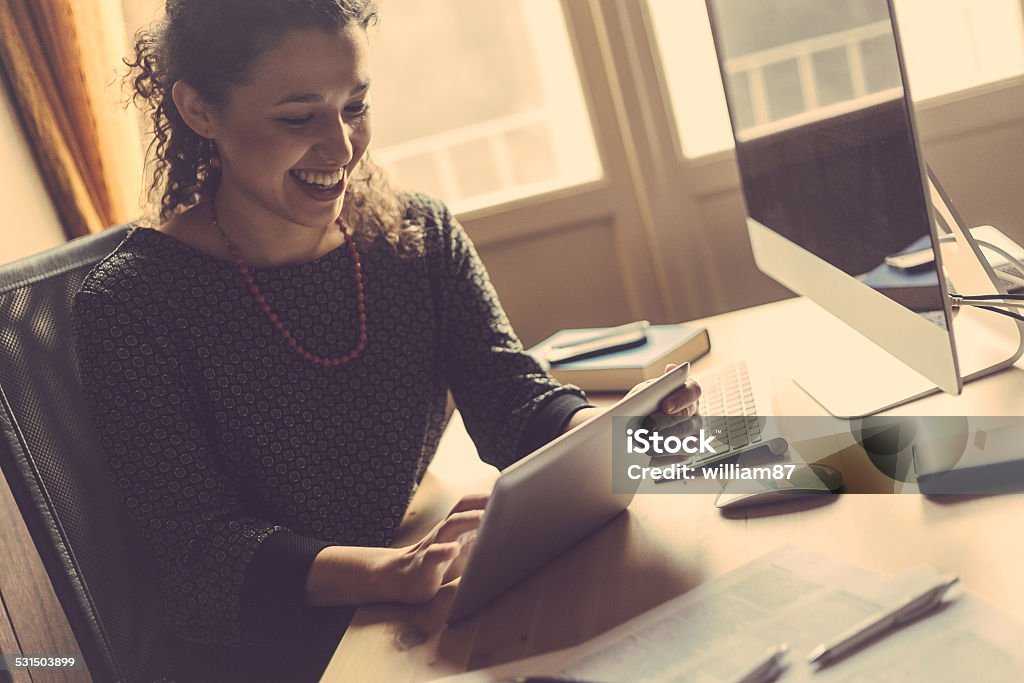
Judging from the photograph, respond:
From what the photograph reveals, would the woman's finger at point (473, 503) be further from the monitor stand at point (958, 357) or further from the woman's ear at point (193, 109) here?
the woman's ear at point (193, 109)

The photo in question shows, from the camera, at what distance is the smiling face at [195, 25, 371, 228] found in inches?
44.7

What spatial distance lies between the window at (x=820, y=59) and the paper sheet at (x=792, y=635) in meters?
0.42

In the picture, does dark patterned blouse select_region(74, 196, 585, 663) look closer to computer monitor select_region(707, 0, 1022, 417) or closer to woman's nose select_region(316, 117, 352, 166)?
woman's nose select_region(316, 117, 352, 166)

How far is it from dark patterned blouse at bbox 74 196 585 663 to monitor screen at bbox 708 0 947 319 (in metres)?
0.39

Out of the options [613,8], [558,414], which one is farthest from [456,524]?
[613,8]

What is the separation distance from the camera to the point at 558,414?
1.24 metres

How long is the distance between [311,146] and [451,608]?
61 centimetres

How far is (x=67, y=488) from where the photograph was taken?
1.07 meters

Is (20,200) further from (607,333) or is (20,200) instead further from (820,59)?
(820,59)

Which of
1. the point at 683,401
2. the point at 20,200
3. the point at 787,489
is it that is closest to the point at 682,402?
the point at 683,401

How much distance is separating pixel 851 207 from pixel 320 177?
0.63m

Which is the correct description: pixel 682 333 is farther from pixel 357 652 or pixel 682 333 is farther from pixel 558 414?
pixel 357 652

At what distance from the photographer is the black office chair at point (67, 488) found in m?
1.04

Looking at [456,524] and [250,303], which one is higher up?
[250,303]
